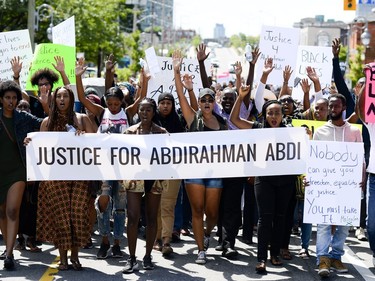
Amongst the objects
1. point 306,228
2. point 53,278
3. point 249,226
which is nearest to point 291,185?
point 306,228

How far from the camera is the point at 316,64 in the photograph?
13.3 metres

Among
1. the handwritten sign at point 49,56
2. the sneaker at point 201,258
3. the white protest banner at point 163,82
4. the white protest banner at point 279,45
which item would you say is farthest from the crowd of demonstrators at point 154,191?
the white protest banner at point 279,45

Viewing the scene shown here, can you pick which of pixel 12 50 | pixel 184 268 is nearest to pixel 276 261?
pixel 184 268

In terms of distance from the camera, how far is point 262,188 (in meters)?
8.38

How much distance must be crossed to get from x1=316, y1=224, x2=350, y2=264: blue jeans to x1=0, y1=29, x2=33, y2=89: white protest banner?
582 centimetres

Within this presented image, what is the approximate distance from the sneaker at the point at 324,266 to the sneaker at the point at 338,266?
29 cm

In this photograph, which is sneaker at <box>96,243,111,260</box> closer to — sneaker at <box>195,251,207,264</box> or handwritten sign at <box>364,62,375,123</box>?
sneaker at <box>195,251,207,264</box>

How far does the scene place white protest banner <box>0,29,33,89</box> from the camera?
40.5 ft

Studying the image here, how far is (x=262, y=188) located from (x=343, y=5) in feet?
42.5

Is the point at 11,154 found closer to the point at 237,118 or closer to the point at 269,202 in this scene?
the point at 237,118

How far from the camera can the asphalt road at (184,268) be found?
8.02 meters

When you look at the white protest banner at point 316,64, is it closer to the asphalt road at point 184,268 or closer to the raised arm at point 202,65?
the raised arm at point 202,65

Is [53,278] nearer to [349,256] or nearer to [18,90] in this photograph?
[18,90]

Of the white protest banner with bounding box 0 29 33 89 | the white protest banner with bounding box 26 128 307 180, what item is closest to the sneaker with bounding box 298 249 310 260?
the white protest banner with bounding box 26 128 307 180
